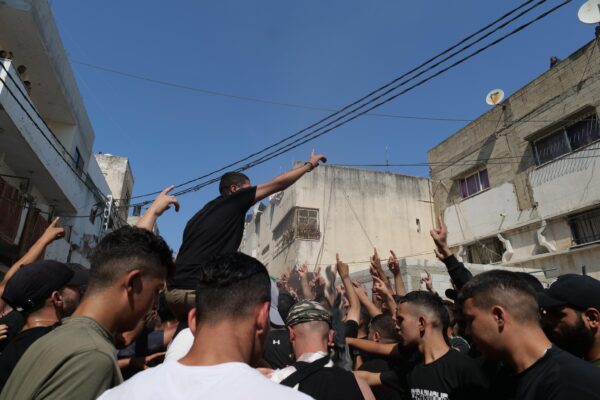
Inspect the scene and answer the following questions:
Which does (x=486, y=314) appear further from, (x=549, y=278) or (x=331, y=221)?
A: (x=331, y=221)

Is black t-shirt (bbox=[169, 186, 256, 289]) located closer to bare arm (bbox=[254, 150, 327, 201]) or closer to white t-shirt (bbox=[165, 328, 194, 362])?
bare arm (bbox=[254, 150, 327, 201])

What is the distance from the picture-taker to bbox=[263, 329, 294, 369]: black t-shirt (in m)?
3.52

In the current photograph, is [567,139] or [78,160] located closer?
[567,139]

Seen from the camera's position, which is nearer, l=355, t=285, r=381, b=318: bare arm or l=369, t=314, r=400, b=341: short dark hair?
l=369, t=314, r=400, b=341: short dark hair

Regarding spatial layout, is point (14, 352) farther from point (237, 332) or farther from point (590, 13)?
point (590, 13)

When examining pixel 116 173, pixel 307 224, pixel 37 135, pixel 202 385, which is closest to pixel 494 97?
pixel 307 224

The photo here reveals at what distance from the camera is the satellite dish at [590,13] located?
1435 centimetres

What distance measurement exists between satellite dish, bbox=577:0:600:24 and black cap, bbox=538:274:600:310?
16.6 meters

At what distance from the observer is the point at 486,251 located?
63.9ft

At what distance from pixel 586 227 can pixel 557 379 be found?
1684cm

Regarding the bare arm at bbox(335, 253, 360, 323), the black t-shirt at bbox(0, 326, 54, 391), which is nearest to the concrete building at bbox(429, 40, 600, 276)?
the bare arm at bbox(335, 253, 360, 323)

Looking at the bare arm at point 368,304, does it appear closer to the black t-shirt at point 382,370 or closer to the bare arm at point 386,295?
the bare arm at point 386,295

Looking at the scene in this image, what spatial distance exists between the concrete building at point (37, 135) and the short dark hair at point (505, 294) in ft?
40.3

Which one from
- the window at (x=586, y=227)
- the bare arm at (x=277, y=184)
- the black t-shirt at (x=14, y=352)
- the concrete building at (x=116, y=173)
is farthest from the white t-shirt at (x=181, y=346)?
the concrete building at (x=116, y=173)
